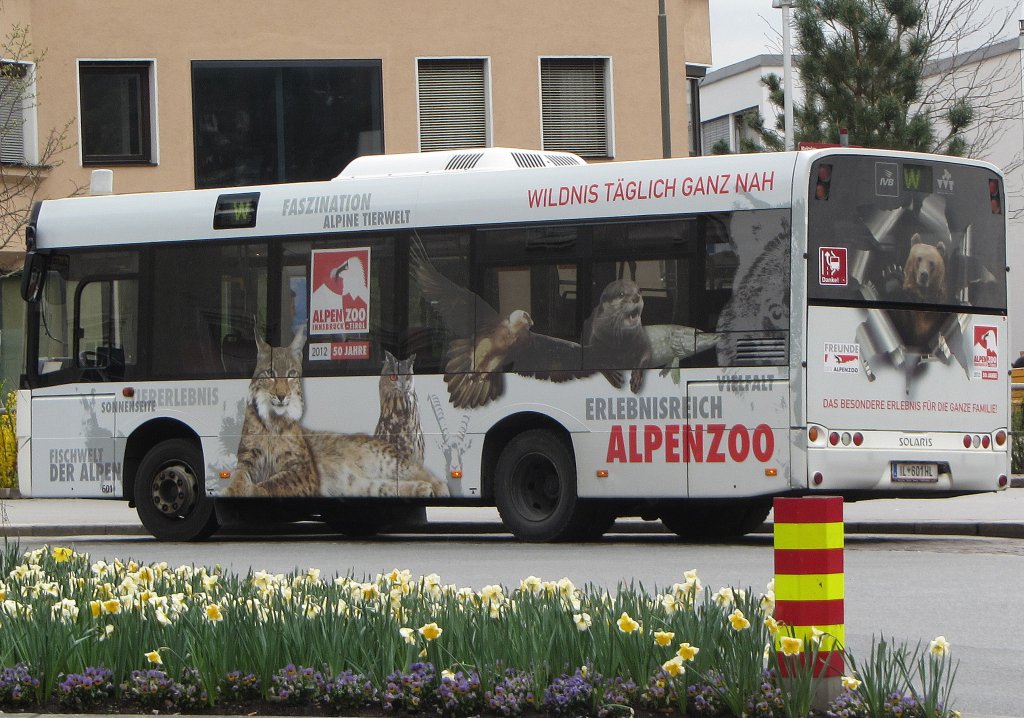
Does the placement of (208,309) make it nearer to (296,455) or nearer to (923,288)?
(296,455)

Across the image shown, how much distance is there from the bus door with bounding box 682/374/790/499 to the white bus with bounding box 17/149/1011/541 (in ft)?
0.06

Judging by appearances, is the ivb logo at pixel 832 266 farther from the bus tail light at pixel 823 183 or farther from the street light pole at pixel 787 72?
the street light pole at pixel 787 72

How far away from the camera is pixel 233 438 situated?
1725 centimetres

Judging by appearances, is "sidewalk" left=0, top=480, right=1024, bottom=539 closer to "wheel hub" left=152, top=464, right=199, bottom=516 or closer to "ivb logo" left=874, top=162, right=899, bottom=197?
"wheel hub" left=152, top=464, right=199, bottom=516

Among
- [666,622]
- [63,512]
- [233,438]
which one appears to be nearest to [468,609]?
[666,622]

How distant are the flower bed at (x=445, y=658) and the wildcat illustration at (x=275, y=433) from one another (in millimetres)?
8767

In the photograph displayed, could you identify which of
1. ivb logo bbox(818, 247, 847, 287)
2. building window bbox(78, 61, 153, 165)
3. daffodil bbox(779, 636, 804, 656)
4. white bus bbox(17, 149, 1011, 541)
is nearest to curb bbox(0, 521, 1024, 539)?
white bus bbox(17, 149, 1011, 541)

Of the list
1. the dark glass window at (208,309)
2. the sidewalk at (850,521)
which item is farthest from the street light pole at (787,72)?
the dark glass window at (208,309)

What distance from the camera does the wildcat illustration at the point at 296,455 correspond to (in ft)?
54.1

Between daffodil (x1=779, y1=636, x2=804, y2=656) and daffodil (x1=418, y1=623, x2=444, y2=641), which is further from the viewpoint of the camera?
daffodil (x1=418, y1=623, x2=444, y2=641)

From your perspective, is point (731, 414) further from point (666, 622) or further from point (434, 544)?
point (666, 622)

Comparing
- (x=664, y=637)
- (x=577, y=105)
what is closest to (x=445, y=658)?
(x=664, y=637)

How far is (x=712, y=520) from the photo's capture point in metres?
17.0

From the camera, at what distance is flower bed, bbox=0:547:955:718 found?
22.0ft
